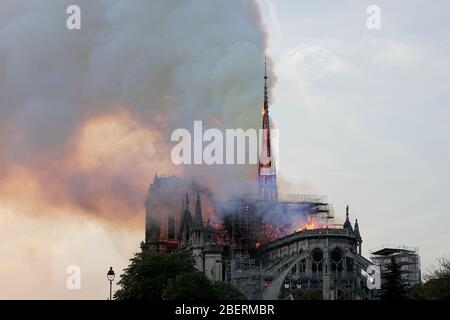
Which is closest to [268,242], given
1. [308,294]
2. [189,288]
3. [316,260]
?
[316,260]

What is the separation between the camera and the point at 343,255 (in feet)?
545

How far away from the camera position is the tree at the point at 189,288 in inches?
4288

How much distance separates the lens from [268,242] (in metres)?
182

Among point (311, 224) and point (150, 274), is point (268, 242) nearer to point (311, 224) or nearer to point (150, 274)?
point (311, 224)

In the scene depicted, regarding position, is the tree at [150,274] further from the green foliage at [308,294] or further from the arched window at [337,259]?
the arched window at [337,259]

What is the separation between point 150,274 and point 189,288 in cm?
1868

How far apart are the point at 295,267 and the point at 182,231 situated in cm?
3419

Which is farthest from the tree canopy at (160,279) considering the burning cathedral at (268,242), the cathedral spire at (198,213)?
the cathedral spire at (198,213)

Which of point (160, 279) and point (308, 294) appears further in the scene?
point (308, 294)

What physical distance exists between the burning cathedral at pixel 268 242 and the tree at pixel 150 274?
25633 mm

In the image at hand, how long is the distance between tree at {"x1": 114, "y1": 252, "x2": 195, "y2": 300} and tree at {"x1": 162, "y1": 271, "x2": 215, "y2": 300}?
8.63 meters

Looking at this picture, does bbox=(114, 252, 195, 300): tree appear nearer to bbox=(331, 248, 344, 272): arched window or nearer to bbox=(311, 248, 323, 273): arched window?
bbox=(311, 248, 323, 273): arched window
